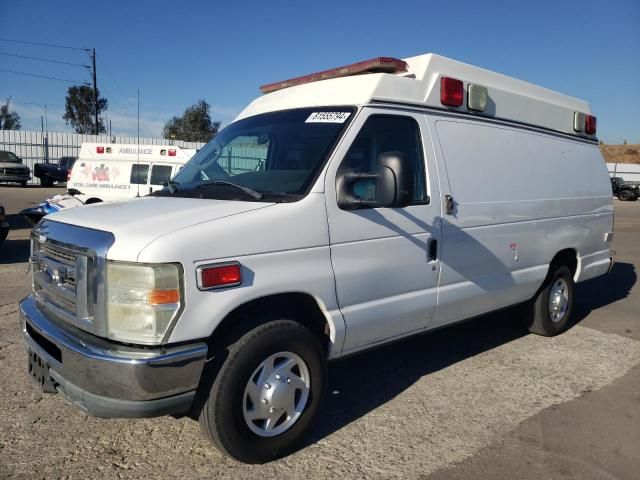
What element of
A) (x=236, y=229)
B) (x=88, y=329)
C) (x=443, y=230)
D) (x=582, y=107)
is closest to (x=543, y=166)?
(x=582, y=107)

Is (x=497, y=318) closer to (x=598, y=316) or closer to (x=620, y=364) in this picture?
(x=598, y=316)

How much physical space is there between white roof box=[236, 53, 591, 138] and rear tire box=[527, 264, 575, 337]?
158 centimetres

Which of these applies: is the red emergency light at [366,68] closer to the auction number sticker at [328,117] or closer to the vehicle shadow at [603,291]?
the auction number sticker at [328,117]

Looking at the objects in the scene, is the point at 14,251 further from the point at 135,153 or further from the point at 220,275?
the point at 220,275

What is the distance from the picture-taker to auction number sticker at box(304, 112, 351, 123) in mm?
3598

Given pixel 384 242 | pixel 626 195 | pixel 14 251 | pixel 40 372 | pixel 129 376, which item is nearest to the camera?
pixel 129 376

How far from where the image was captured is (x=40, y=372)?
3.17 m

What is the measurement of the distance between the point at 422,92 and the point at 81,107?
198ft

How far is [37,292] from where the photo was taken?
3465 mm

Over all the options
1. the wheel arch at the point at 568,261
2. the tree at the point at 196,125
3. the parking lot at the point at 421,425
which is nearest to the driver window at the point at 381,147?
the parking lot at the point at 421,425

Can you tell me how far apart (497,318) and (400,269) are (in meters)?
3.42

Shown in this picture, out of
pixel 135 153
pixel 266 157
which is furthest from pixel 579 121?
pixel 135 153

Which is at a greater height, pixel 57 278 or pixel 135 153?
pixel 135 153

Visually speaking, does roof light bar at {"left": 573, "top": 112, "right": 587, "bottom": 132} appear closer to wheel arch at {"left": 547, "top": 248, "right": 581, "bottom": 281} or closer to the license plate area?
wheel arch at {"left": 547, "top": 248, "right": 581, "bottom": 281}
